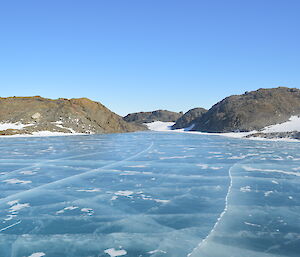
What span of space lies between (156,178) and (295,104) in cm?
9071

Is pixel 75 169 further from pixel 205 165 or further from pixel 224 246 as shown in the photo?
pixel 224 246

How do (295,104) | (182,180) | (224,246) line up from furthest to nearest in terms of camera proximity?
(295,104) < (182,180) < (224,246)

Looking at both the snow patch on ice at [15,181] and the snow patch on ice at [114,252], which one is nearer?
the snow patch on ice at [114,252]

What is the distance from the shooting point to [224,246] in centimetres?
552

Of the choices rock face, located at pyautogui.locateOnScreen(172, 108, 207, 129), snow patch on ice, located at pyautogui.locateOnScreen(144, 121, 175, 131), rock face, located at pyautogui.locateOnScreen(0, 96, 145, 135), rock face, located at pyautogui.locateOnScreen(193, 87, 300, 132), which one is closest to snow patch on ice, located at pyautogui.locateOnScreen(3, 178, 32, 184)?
rock face, located at pyautogui.locateOnScreen(0, 96, 145, 135)

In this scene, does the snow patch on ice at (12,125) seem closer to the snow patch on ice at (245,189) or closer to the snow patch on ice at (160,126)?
the snow patch on ice at (245,189)

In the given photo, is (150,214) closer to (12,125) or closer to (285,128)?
(285,128)

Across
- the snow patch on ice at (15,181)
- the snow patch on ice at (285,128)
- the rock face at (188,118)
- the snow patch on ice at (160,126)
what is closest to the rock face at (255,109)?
the snow patch on ice at (285,128)

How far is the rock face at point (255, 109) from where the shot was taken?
8515cm

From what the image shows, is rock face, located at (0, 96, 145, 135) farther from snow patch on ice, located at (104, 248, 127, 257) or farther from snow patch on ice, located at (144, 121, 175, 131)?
snow patch on ice, located at (144, 121, 175, 131)

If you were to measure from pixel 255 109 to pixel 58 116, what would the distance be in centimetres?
6146

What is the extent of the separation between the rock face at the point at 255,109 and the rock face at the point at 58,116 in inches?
1317

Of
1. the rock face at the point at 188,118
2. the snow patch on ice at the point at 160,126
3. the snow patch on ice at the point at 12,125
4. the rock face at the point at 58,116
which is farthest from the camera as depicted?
the snow patch on ice at the point at 160,126

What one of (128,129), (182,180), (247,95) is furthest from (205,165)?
(247,95)
